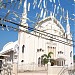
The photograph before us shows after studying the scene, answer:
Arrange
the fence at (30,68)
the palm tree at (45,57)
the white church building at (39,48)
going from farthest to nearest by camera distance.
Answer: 1. the white church building at (39,48)
2. the palm tree at (45,57)
3. the fence at (30,68)

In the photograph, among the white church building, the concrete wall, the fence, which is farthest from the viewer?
the white church building

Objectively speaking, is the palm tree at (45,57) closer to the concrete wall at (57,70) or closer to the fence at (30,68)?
the fence at (30,68)

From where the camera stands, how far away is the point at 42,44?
32969 mm

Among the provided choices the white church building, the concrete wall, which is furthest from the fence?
the white church building

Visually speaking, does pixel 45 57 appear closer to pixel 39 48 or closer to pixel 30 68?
pixel 39 48

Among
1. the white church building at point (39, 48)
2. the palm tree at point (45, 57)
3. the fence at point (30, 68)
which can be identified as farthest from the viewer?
the white church building at point (39, 48)

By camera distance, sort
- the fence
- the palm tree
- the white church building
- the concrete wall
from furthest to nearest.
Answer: the white church building < the palm tree < the fence < the concrete wall

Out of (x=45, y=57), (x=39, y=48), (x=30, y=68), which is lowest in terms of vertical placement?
(x=30, y=68)

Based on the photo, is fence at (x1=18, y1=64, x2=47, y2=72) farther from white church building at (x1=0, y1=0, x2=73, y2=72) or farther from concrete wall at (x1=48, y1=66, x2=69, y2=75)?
white church building at (x1=0, y1=0, x2=73, y2=72)

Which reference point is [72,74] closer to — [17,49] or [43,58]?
[43,58]

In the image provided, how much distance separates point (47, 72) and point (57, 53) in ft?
28.1

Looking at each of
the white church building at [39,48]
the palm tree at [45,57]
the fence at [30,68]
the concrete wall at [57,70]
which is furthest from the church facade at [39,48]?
the concrete wall at [57,70]

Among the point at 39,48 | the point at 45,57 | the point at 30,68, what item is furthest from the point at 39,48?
the point at 30,68

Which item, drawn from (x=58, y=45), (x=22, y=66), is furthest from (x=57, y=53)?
(x=22, y=66)
